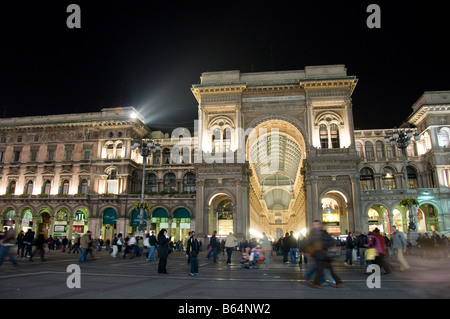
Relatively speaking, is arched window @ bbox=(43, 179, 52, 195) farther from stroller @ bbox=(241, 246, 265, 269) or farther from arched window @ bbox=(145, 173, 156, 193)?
stroller @ bbox=(241, 246, 265, 269)

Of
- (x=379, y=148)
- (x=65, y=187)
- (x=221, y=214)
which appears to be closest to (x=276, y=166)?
(x=379, y=148)

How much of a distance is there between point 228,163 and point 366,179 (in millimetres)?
27400

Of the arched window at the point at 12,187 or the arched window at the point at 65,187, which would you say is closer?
the arched window at the point at 65,187

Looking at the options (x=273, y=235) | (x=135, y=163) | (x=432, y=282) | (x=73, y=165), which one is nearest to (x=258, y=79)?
(x=135, y=163)

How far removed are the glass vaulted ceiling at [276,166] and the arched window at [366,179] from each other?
34.0 feet

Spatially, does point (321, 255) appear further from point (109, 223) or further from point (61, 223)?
point (61, 223)

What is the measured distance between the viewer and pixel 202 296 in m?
7.90

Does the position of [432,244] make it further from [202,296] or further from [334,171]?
[202,296]

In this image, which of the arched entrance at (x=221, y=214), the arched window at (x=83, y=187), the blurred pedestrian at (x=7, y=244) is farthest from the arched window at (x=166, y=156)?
the blurred pedestrian at (x=7, y=244)

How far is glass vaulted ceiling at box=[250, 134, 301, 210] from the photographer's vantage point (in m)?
50.4

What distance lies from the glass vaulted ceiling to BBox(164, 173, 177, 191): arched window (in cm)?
1290

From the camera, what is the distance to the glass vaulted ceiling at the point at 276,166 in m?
50.4

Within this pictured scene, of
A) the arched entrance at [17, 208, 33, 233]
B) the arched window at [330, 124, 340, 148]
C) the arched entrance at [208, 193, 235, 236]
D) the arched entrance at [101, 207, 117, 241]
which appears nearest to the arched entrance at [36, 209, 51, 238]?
the arched entrance at [17, 208, 33, 233]

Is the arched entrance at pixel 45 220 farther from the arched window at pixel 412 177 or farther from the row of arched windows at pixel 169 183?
the arched window at pixel 412 177
